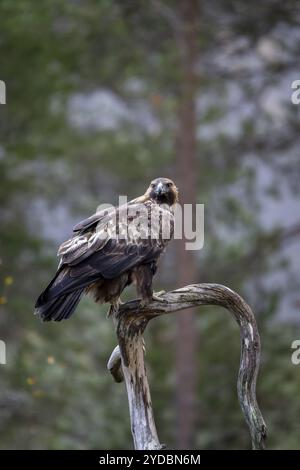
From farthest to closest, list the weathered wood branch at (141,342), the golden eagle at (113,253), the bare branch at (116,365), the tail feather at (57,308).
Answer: the bare branch at (116,365) < the weathered wood branch at (141,342) < the golden eagle at (113,253) < the tail feather at (57,308)

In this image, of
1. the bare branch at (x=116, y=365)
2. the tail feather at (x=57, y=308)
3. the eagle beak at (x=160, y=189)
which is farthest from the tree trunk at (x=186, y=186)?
the tail feather at (x=57, y=308)

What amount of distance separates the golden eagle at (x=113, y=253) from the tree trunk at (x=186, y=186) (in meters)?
7.94

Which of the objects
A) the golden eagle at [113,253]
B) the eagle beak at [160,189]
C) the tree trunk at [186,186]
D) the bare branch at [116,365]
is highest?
the tree trunk at [186,186]

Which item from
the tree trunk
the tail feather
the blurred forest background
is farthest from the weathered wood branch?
the tree trunk

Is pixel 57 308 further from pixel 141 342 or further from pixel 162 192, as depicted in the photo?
pixel 162 192

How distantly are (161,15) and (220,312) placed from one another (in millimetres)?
5610

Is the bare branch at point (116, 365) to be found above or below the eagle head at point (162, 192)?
below

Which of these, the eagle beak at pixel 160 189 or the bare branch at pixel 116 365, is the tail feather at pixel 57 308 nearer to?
the bare branch at pixel 116 365

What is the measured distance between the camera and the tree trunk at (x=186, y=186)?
53.4ft

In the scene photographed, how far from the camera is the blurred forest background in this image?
1648 cm

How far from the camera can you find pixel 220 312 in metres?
18.6

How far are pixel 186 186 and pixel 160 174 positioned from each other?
96.4 inches

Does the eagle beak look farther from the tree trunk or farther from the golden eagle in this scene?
the tree trunk
